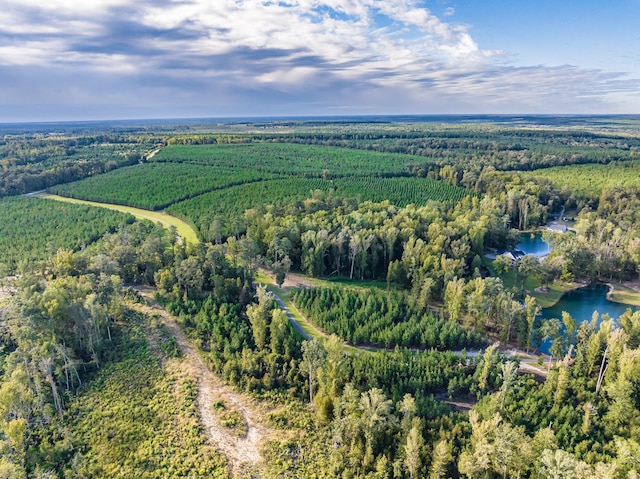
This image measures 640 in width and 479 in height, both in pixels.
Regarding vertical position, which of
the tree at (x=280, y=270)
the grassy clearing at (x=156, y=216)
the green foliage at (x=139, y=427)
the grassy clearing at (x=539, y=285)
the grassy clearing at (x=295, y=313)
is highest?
the grassy clearing at (x=156, y=216)

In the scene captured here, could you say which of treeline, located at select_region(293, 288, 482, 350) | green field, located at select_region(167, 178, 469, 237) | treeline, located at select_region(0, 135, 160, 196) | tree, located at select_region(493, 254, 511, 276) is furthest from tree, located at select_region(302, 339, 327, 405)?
treeline, located at select_region(0, 135, 160, 196)

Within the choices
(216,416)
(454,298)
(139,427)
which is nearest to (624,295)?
(454,298)

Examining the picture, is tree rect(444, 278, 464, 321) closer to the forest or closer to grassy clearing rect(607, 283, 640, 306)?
the forest

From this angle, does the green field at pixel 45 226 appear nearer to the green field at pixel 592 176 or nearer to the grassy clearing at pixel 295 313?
the grassy clearing at pixel 295 313

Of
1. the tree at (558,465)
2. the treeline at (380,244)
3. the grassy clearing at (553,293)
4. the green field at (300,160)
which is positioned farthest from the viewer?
the green field at (300,160)

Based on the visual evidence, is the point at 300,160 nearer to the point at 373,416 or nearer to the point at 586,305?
the point at 586,305

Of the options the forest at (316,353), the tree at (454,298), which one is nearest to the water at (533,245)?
the forest at (316,353)
